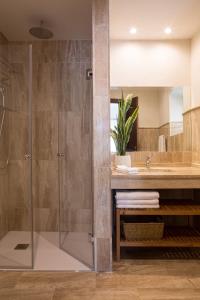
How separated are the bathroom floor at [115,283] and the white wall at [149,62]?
72.3 inches

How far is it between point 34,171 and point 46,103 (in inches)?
33.6

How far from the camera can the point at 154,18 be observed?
2.48m

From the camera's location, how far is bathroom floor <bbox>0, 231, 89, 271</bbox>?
2.23 m

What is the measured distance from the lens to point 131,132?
8.95 ft

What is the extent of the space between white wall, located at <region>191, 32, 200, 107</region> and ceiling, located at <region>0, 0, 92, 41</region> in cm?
114

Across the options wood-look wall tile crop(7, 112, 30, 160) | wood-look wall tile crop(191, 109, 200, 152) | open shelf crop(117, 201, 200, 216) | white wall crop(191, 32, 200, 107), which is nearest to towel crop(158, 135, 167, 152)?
wood-look wall tile crop(191, 109, 200, 152)

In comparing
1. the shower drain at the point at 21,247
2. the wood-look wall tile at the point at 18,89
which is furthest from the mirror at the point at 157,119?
the shower drain at the point at 21,247

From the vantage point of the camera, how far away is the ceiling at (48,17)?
2350 millimetres

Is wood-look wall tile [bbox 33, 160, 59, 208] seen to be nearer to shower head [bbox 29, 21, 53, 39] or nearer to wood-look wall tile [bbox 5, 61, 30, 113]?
wood-look wall tile [bbox 5, 61, 30, 113]

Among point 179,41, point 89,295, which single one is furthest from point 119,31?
point 89,295

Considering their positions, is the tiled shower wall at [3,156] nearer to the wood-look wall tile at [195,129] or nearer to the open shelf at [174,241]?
the open shelf at [174,241]

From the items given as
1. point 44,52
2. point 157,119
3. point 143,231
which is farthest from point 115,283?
point 44,52

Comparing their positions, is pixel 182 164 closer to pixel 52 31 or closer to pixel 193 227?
pixel 193 227

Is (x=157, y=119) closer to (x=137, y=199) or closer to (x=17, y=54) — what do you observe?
(x=137, y=199)
